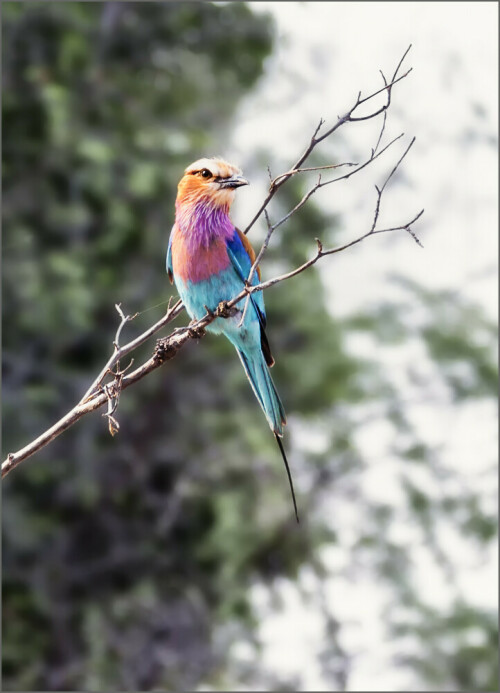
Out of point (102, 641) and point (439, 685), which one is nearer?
point (102, 641)

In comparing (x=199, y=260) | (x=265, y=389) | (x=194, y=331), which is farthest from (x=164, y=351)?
(x=199, y=260)

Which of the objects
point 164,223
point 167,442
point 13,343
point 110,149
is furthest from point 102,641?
point 110,149

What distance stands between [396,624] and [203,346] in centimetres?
298

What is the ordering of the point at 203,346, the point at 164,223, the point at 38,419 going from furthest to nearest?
the point at 203,346, the point at 164,223, the point at 38,419

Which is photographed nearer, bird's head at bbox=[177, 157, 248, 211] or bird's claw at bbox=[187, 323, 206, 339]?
bird's claw at bbox=[187, 323, 206, 339]

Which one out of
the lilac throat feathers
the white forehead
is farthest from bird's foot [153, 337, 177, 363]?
the white forehead

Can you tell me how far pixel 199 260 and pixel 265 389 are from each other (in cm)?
42

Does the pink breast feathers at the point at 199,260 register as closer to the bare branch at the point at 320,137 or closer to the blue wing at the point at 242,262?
the blue wing at the point at 242,262

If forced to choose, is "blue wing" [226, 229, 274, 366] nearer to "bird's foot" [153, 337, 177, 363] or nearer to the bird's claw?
the bird's claw

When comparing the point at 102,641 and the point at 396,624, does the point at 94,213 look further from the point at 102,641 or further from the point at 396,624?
the point at 396,624

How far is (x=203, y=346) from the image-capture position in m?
7.98

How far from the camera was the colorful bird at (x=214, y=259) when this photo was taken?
2.60m

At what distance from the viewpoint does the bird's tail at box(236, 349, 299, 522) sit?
2328 mm

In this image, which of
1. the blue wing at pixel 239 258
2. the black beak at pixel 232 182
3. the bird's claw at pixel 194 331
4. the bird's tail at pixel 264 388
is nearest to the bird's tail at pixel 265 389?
the bird's tail at pixel 264 388
